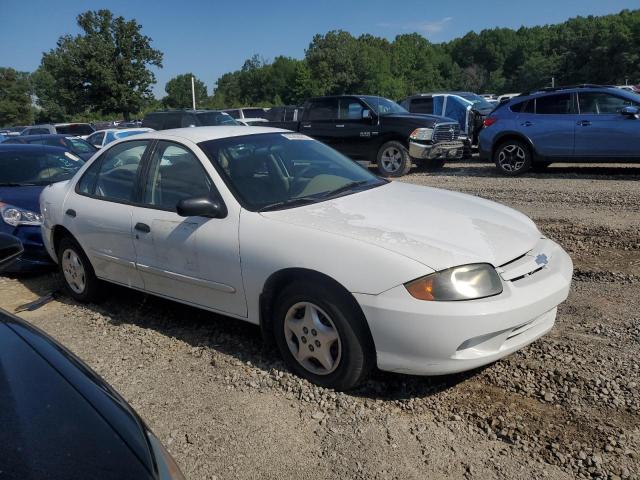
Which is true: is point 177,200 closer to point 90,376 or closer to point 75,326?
point 75,326

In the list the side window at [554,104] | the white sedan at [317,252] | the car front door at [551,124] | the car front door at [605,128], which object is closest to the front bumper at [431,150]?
the car front door at [551,124]

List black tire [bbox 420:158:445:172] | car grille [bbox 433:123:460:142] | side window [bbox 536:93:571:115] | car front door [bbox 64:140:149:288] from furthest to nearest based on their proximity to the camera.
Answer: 1. black tire [bbox 420:158:445:172]
2. car grille [bbox 433:123:460:142]
3. side window [bbox 536:93:571:115]
4. car front door [bbox 64:140:149:288]

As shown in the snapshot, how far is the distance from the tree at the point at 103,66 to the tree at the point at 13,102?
39.7 metres

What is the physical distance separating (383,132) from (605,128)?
4459mm

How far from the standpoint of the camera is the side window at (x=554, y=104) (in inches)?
430

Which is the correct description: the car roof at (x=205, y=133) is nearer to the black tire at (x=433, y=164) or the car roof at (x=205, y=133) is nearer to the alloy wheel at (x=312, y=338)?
the alloy wheel at (x=312, y=338)

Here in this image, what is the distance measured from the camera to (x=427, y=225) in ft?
11.1

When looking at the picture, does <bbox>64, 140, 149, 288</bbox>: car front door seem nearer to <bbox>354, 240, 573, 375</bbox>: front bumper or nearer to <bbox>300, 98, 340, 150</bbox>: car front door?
<bbox>354, 240, 573, 375</bbox>: front bumper

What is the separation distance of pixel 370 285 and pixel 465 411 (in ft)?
2.87

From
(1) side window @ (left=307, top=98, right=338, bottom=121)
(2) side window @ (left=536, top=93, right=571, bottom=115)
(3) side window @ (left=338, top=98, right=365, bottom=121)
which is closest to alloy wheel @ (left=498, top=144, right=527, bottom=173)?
(2) side window @ (left=536, top=93, right=571, bottom=115)

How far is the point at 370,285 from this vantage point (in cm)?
299

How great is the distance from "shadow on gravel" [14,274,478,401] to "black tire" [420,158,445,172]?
30.8 ft

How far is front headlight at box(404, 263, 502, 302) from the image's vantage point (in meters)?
2.90

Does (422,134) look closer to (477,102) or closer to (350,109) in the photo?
(350,109)
